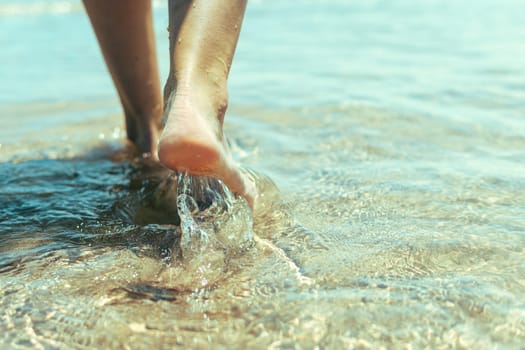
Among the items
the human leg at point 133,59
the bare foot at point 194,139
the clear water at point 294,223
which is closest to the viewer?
the clear water at point 294,223

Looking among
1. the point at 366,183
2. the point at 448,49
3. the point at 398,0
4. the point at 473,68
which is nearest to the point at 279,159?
the point at 366,183

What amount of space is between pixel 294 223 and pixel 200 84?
547 mm

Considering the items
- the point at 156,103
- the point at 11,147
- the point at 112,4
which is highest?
the point at 112,4

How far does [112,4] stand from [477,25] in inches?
179

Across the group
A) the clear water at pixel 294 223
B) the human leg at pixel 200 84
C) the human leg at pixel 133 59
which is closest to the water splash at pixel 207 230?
the clear water at pixel 294 223

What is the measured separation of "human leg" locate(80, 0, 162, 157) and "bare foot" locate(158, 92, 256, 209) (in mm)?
833

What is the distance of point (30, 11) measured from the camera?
958cm

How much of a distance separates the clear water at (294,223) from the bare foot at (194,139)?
0.20 metres

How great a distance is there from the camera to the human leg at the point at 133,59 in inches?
88.7

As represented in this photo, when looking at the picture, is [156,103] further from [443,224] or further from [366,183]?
[443,224]

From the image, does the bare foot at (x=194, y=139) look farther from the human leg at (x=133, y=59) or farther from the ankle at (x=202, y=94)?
the human leg at (x=133, y=59)

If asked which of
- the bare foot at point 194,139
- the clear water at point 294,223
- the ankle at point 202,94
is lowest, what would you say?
the clear water at point 294,223

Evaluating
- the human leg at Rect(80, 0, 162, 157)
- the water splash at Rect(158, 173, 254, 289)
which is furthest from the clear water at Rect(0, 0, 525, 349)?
the human leg at Rect(80, 0, 162, 157)

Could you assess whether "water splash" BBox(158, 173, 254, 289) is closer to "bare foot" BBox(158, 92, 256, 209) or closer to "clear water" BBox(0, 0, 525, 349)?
"clear water" BBox(0, 0, 525, 349)
